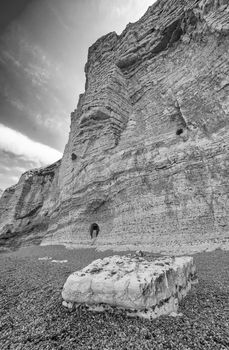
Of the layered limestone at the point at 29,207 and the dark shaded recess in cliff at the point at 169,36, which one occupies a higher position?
the dark shaded recess in cliff at the point at 169,36

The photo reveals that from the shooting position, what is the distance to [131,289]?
11.9 feet

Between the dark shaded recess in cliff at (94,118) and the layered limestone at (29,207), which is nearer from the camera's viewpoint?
the dark shaded recess in cliff at (94,118)

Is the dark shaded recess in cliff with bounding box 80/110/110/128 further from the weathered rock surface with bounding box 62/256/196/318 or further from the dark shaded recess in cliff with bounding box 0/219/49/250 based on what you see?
the dark shaded recess in cliff with bounding box 0/219/49/250

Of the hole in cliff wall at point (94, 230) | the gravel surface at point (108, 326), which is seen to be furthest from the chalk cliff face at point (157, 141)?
the gravel surface at point (108, 326)

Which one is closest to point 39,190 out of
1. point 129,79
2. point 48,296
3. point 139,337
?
point 129,79

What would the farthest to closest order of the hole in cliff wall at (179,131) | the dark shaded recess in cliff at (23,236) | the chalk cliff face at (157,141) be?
the dark shaded recess in cliff at (23,236) → the hole in cliff wall at (179,131) → the chalk cliff face at (157,141)

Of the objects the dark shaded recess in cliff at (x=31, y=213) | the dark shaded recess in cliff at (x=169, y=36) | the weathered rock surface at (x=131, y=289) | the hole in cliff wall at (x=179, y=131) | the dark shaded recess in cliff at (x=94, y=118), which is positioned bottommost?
the weathered rock surface at (x=131, y=289)

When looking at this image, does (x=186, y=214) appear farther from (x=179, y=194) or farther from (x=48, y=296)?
(x=48, y=296)

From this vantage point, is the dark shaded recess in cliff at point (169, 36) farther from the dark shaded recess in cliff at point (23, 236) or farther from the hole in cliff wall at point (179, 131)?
the dark shaded recess in cliff at point (23, 236)

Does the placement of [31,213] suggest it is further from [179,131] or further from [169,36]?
[169,36]

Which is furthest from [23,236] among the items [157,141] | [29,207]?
[157,141]

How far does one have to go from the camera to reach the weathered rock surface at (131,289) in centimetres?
A: 358

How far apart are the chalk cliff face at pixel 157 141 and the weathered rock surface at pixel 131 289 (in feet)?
24.2

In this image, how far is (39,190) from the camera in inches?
A: 1405
